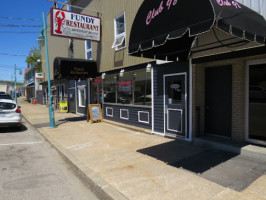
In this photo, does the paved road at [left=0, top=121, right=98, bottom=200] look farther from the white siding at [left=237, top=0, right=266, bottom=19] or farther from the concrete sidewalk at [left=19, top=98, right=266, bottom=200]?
the white siding at [left=237, top=0, right=266, bottom=19]

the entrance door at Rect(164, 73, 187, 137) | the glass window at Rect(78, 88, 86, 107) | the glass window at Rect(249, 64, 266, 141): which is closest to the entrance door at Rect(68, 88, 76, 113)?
the glass window at Rect(78, 88, 86, 107)

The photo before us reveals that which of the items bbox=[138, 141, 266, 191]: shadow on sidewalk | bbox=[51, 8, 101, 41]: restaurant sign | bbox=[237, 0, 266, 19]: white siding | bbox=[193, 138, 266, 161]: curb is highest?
bbox=[51, 8, 101, 41]: restaurant sign

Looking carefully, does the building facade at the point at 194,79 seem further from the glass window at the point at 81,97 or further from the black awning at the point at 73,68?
the glass window at the point at 81,97

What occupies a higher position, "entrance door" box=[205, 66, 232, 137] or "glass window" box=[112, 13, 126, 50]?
"glass window" box=[112, 13, 126, 50]

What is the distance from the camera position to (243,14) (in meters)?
3.83

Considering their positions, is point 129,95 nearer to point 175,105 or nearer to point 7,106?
point 175,105

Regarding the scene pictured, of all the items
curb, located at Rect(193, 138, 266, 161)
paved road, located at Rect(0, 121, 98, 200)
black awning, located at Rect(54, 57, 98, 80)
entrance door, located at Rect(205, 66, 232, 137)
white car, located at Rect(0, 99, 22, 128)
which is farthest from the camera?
black awning, located at Rect(54, 57, 98, 80)

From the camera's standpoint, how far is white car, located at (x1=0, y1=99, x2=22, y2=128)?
8769 millimetres

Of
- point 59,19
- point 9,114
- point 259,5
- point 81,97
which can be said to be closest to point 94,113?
point 9,114

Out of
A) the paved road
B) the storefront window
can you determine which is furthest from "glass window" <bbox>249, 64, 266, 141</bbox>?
the paved road

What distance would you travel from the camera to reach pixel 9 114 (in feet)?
29.3

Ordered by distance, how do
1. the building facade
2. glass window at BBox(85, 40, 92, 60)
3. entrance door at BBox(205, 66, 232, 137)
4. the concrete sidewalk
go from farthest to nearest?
glass window at BBox(85, 40, 92, 60), entrance door at BBox(205, 66, 232, 137), the building facade, the concrete sidewalk

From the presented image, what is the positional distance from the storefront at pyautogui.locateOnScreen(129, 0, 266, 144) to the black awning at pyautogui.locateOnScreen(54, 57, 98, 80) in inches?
193

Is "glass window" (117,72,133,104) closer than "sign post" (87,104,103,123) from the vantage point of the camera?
Yes
